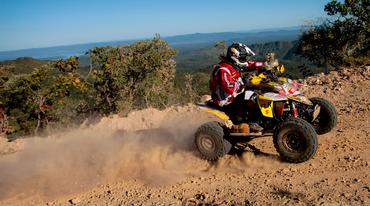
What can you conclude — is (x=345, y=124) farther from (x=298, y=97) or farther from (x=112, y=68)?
(x=112, y=68)

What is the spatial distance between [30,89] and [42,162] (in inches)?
613

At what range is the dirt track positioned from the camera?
5.24m

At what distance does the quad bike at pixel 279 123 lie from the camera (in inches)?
232

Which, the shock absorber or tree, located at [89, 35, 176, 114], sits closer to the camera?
the shock absorber

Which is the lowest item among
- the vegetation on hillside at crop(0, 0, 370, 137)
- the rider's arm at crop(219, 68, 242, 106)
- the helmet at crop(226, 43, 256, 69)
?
the vegetation on hillside at crop(0, 0, 370, 137)

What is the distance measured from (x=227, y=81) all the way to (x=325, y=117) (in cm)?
191

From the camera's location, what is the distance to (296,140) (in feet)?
19.6

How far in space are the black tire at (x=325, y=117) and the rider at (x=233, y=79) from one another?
118 centimetres

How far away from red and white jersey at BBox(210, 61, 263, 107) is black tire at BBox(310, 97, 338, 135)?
1.32 m

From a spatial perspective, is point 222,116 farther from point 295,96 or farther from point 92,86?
point 92,86

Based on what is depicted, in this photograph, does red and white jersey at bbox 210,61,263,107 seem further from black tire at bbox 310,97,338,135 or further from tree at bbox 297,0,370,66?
tree at bbox 297,0,370,66

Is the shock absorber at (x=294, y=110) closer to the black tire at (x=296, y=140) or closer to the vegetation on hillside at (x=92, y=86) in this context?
the black tire at (x=296, y=140)

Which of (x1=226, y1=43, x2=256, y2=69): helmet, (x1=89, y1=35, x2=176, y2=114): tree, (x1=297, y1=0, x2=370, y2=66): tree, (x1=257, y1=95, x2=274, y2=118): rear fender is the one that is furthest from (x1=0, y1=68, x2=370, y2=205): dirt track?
(x1=297, y1=0, x2=370, y2=66): tree

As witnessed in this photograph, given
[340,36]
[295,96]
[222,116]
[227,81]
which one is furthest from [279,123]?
[340,36]
